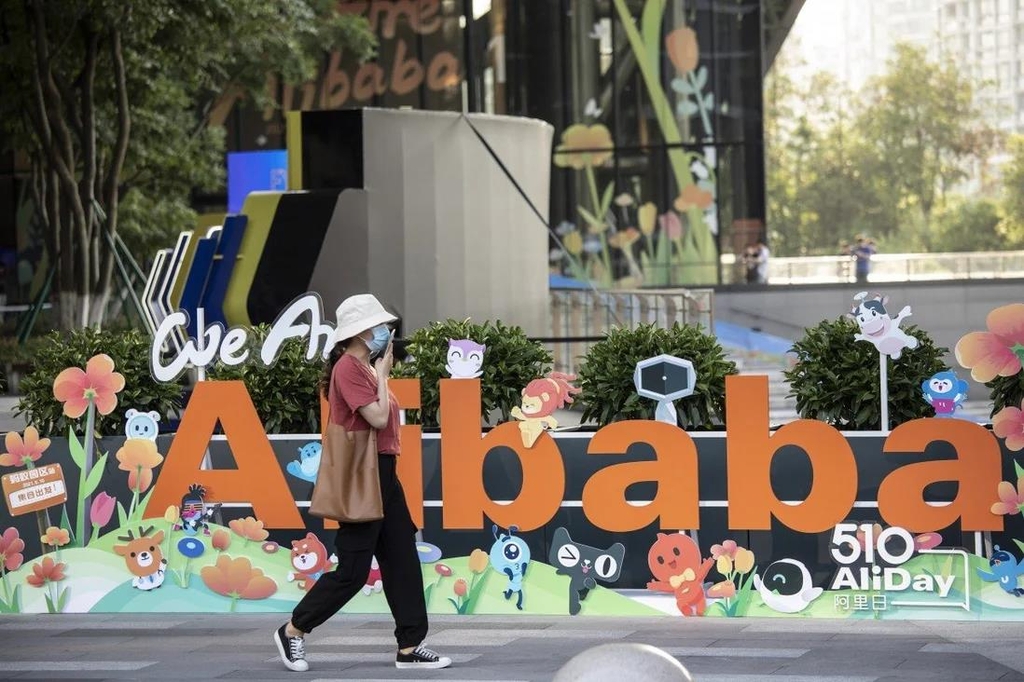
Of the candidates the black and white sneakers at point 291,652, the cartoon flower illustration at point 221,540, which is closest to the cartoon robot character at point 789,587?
the black and white sneakers at point 291,652

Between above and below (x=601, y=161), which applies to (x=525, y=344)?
below

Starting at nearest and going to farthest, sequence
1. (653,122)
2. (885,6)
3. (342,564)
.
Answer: (342,564) < (653,122) < (885,6)

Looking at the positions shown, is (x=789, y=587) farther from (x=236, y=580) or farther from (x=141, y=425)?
(x=141, y=425)

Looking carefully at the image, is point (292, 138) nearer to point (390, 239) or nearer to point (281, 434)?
point (390, 239)

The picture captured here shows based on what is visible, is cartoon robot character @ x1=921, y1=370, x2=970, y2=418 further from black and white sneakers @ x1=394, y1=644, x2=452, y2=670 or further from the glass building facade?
the glass building facade

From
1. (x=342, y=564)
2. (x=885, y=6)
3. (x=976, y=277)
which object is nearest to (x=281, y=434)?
(x=342, y=564)

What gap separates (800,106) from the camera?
8631cm

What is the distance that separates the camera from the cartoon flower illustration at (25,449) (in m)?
9.02

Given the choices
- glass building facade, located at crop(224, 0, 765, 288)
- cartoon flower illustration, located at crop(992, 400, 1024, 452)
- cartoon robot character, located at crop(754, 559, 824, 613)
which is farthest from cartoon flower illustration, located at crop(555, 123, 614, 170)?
cartoon flower illustration, located at crop(992, 400, 1024, 452)

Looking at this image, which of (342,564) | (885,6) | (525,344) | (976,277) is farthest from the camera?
(885,6)

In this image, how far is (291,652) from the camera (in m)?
7.34

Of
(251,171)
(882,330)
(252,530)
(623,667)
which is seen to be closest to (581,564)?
(252,530)

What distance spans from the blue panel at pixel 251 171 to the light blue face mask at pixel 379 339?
33670 millimetres

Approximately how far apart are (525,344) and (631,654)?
15.0 ft
